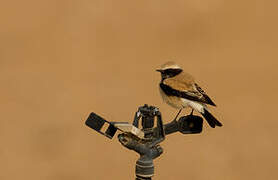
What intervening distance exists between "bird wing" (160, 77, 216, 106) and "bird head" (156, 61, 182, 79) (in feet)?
0.17

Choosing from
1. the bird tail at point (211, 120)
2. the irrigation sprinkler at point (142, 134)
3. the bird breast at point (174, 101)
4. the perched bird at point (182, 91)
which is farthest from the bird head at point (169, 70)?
the irrigation sprinkler at point (142, 134)

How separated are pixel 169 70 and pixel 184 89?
0.87ft

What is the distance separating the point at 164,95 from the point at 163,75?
0.24 metres

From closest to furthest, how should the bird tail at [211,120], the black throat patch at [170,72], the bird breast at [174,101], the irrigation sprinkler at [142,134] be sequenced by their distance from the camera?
the irrigation sprinkler at [142,134], the bird tail at [211,120], the black throat patch at [170,72], the bird breast at [174,101]

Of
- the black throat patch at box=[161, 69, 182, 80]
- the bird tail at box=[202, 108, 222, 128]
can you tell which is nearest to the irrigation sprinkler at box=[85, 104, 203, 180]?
the bird tail at box=[202, 108, 222, 128]

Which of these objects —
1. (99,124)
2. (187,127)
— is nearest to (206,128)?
(187,127)

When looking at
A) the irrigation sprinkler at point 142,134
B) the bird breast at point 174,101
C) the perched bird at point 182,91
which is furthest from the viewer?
the bird breast at point 174,101

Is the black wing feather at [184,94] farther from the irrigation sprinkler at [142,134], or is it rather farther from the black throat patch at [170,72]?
the irrigation sprinkler at [142,134]

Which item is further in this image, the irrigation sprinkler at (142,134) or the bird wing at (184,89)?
the bird wing at (184,89)

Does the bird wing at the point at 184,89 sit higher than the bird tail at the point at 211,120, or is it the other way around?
the bird wing at the point at 184,89

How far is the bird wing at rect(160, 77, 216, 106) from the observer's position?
180 inches

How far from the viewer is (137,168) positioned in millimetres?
3340

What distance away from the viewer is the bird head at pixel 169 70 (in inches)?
170

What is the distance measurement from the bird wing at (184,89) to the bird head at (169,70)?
2.1 inches
